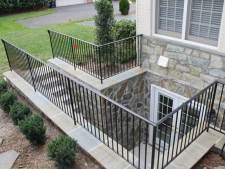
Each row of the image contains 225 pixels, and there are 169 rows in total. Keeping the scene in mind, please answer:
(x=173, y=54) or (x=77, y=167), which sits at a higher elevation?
(x=173, y=54)

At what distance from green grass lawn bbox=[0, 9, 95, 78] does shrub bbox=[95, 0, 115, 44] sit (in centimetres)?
264

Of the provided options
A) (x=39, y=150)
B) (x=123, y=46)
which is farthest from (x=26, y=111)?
(x=123, y=46)

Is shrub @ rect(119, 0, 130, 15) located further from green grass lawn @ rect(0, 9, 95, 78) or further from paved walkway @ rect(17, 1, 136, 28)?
green grass lawn @ rect(0, 9, 95, 78)

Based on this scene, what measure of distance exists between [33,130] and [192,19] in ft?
11.2

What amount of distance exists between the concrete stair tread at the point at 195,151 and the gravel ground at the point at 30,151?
104 centimetres

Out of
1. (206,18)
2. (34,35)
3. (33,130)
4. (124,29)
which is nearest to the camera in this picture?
(33,130)

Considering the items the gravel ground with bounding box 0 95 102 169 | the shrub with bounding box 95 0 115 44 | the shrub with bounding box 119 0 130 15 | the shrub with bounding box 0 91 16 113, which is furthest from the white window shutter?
the shrub with bounding box 119 0 130 15

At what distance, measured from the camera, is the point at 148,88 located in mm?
6062

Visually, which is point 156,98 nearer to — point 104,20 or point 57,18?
A: point 104,20

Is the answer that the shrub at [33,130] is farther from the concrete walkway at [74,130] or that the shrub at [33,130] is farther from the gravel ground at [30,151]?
the concrete walkway at [74,130]

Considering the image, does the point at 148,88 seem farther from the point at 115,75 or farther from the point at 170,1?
the point at 170,1

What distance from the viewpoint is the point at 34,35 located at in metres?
11.0

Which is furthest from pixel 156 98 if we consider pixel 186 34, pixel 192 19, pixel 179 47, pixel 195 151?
pixel 195 151

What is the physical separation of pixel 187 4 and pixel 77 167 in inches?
134
